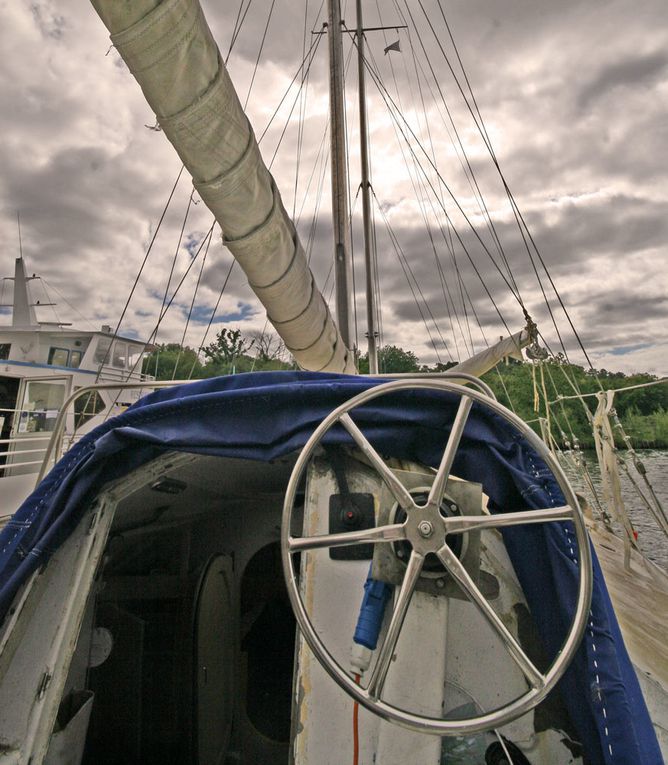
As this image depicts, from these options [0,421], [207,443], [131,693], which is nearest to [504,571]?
[207,443]

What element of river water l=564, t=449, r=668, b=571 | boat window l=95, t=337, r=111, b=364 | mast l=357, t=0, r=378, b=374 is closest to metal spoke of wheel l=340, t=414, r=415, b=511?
river water l=564, t=449, r=668, b=571

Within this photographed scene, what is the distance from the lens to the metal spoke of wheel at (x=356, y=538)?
115 centimetres

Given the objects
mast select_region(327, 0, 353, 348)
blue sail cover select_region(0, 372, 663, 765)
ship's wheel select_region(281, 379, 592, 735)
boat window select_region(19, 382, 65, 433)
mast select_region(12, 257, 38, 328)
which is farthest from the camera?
mast select_region(12, 257, 38, 328)

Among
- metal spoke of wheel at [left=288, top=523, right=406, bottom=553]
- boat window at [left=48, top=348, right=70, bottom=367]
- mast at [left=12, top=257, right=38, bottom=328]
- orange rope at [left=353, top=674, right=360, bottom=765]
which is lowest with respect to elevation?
orange rope at [left=353, top=674, right=360, bottom=765]

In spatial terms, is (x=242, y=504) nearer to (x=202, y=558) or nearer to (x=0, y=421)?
(x=202, y=558)

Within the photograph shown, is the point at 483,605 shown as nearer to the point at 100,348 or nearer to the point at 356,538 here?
the point at 356,538

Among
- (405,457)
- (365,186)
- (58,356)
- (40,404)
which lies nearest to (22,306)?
(58,356)

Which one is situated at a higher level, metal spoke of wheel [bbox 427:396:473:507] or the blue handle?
metal spoke of wheel [bbox 427:396:473:507]

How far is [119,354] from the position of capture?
1280 centimetres

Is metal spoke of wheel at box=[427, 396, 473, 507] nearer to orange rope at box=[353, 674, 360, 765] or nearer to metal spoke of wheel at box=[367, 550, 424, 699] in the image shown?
metal spoke of wheel at box=[367, 550, 424, 699]

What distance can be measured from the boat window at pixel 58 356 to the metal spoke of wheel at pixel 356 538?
41.2 feet

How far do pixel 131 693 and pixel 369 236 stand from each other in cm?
1055

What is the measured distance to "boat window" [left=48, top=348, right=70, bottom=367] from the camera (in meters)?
11.8

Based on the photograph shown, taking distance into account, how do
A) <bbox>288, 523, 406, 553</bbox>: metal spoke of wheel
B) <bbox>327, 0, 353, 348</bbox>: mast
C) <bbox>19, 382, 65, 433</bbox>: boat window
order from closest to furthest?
<bbox>288, 523, 406, 553</bbox>: metal spoke of wheel, <bbox>327, 0, 353, 348</bbox>: mast, <bbox>19, 382, 65, 433</bbox>: boat window
